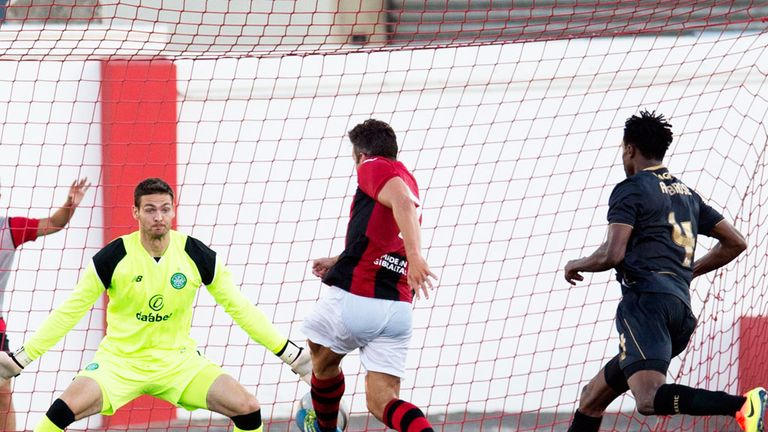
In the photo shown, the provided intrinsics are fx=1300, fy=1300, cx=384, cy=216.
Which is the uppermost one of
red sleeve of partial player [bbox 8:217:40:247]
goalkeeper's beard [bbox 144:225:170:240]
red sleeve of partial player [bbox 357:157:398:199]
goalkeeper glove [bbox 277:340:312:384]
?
red sleeve of partial player [bbox 357:157:398:199]

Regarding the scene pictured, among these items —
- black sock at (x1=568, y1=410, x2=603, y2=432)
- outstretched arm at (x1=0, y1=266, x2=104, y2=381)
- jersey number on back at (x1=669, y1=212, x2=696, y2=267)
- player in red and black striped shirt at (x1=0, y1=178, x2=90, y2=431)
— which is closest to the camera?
jersey number on back at (x1=669, y1=212, x2=696, y2=267)

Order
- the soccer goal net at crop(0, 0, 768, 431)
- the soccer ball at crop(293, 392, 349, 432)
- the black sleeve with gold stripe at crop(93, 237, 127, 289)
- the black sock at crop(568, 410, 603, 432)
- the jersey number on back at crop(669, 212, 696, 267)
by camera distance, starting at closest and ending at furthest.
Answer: the jersey number on back at crop(669, 212, 696, 267), the black sock at crop(568, 410, 603, 432), the black sleeve with gold stripe at crop(93, 237, 127, 289), the soccer ball at crop(293, 392, 349, 432), the soccer goal net at crop(0, 0, 768, 431)

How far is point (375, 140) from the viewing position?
249 inches

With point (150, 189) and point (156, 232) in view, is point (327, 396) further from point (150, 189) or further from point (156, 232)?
point (150, 189)

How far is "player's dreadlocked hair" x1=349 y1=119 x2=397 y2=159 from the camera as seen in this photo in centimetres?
632

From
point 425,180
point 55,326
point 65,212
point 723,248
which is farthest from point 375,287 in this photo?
point 425,180

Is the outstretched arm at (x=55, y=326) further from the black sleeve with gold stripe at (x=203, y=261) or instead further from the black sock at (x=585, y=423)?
the black sock at (x=585, y=423)

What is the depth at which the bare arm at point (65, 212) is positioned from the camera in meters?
7.77

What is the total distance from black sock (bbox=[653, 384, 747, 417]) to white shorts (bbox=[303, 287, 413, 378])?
1286 mm

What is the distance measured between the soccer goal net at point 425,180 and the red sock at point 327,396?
216 cm

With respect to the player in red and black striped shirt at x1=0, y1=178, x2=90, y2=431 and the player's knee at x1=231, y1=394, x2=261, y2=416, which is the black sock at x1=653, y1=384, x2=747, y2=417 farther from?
the player in red and black striped shirt at x1=0, y1=178, x2=90, y2=431

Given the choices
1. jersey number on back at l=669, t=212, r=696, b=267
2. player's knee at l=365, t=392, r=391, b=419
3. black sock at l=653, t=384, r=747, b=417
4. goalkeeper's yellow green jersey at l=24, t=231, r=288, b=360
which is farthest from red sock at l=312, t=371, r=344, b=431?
jersey number on back at l=669, t=212, r=696, b=267

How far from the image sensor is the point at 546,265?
924 cm

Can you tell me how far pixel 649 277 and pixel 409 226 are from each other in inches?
Result: 45.9
